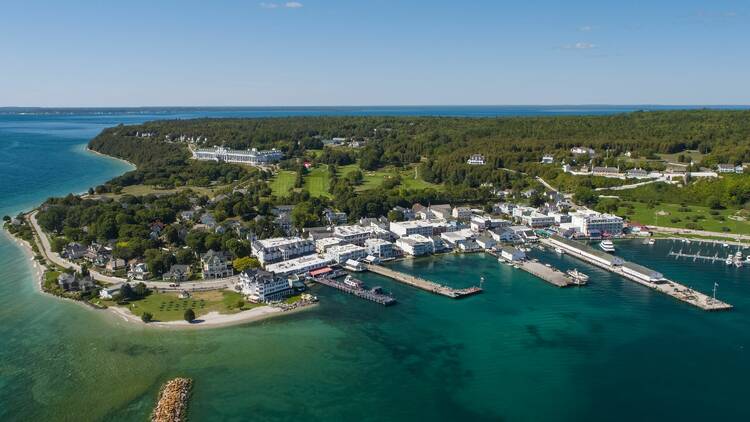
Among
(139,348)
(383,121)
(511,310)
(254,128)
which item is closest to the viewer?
(139,348)

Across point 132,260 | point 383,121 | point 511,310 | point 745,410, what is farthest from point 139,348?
point 383,121

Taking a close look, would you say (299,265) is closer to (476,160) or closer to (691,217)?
(691,217)

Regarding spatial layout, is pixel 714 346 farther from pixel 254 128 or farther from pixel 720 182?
pixel 254 128

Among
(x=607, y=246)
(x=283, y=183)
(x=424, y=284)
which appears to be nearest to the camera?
(x=424, y=284)

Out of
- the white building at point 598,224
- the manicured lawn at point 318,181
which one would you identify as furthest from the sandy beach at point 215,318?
the manicured lawn at point 318,181

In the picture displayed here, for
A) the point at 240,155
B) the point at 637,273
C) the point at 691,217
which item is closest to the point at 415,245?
the point at 637,273

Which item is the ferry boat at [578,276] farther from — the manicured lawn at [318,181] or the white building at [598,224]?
the manicured lawn at [318,181]
